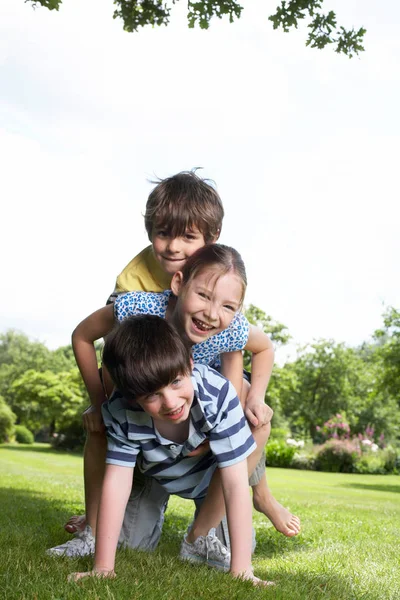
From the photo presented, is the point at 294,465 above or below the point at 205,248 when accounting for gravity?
below

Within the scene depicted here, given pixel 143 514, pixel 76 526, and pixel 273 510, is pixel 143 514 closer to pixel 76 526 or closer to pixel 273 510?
pixel 76 526

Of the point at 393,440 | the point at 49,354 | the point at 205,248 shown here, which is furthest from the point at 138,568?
the point at 49,354

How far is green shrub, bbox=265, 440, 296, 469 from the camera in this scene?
79.2ft

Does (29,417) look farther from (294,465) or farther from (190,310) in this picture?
(190,310)

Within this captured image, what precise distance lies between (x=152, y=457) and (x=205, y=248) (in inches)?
42.7

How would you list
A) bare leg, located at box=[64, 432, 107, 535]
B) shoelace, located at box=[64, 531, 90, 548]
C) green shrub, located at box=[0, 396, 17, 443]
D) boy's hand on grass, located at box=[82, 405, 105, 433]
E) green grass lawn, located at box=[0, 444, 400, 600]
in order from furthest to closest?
green shrub, located at box=[0, 396, 17, 443] < bare leg, located at box=[64, 432, 107, 535] < boy's hand on grass, located at box=[82, 405, 105, 433] < shoelace, located at box=[64, 531, 90, 548] < green grass lawn, located at box=[0, 444, 400, 600]

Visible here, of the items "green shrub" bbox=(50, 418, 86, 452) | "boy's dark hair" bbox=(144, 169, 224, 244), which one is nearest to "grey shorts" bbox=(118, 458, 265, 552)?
"boy's dark hair" bbox=(144, 169, 224, 244)

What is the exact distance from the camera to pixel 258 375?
3818 millimetres

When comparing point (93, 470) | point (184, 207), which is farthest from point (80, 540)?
point (184, 207)

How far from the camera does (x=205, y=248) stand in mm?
3459

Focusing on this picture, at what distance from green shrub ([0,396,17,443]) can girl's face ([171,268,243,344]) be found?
31274 millimetres

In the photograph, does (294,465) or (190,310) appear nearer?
(190,310)

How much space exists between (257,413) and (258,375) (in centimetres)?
25

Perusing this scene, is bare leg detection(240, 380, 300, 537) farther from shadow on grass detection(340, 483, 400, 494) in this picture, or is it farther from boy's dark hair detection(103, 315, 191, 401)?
shadow on grass detection(340, 483, 400, 494)
